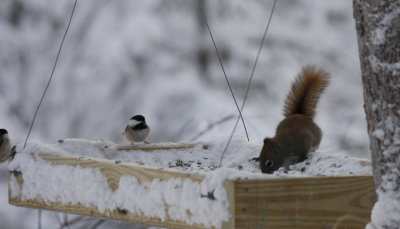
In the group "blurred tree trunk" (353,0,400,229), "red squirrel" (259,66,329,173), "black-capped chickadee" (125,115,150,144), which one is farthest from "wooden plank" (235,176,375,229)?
"black-capped chickadee" (125,115,150,144)

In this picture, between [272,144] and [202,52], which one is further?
[202,52]

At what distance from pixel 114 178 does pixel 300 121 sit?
1.68 metres

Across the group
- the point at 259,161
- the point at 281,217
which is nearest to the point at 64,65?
the point at 259,161

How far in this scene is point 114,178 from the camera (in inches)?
115

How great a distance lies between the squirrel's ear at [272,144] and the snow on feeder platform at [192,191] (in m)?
0.15

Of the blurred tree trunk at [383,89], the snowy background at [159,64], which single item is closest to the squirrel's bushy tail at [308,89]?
the snowy background at [159,64]

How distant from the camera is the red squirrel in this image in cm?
385

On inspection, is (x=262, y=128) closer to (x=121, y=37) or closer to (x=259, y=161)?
(x=121, y=37)

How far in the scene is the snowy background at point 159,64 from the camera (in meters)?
6.54

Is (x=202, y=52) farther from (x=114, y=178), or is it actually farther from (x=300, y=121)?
(x=114, y=178)

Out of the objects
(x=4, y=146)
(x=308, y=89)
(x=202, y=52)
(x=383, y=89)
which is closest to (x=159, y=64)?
(x=202, y=52)

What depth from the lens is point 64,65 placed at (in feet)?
22.5

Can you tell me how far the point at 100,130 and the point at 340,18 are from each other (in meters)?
2.63

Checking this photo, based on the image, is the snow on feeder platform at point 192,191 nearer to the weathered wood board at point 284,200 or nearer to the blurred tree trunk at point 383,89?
the weathered wood board at point 284,200
